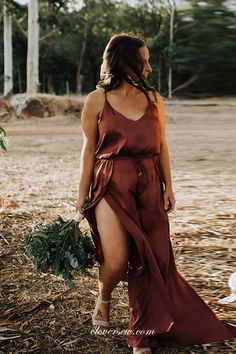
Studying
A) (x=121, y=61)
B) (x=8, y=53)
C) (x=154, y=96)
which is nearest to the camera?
(x=121, y=61)

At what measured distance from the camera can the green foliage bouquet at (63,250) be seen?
3.08 m

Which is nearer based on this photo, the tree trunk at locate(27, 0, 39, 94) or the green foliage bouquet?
the green foliage bouquet

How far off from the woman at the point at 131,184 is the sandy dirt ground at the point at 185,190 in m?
0.30

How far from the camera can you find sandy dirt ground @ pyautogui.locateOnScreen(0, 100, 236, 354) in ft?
13.8

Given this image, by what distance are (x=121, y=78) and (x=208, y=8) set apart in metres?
0.65

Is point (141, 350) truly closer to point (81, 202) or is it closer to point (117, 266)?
point (117, 266)

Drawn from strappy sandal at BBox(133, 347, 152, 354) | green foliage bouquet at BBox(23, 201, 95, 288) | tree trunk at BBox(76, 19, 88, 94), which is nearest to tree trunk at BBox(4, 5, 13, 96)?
tree trunk at BBox(76, 19, 88, 94)

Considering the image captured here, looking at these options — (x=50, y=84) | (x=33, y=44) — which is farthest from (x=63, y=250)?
(x=50, y=84)

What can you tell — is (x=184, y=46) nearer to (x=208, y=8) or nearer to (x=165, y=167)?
(x=208, y=8)

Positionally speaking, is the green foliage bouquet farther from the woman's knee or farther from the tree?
the tree

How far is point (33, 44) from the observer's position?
941 inches

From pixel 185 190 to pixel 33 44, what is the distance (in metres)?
17.2

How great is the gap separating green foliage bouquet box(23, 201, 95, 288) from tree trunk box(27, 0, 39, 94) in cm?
2116

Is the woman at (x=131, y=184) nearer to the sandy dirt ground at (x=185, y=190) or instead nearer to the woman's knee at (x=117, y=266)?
the woman's knee at (x=117, y=266)
